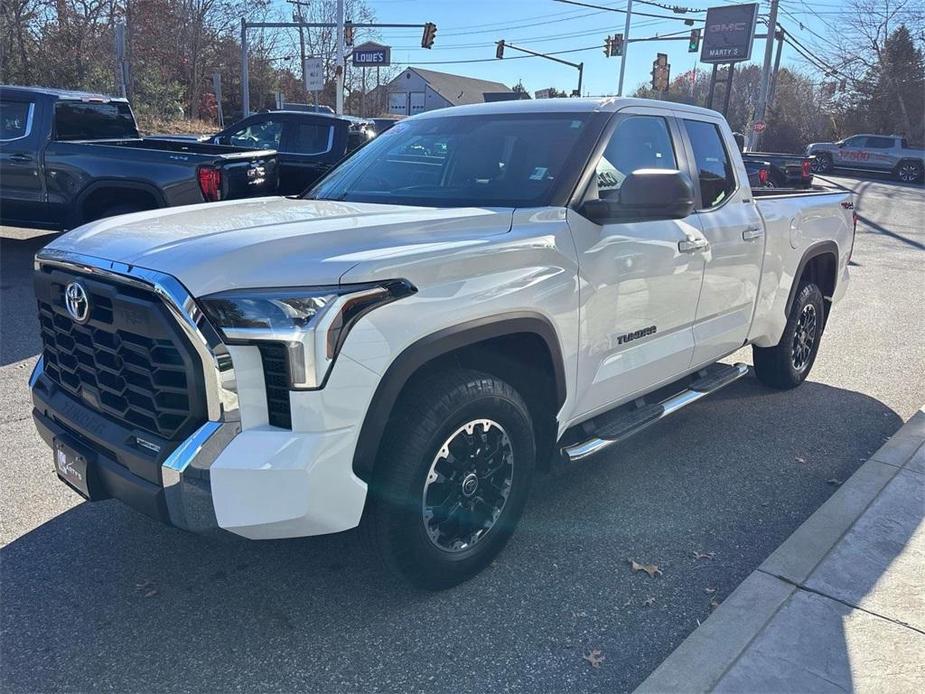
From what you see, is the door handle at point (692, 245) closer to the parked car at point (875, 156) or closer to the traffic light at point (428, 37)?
the traffic light at point (428, 37)

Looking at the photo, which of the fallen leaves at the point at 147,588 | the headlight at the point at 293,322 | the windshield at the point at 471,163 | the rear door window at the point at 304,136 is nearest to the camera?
the headlight at the point at 293,322

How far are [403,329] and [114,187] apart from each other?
670 cm

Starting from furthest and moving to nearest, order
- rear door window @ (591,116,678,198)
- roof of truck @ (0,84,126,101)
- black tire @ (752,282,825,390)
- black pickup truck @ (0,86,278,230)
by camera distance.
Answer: roof of truck @ (0,84,126,101)
black pickup truck @ (0,86,278,230)
black tire @ (752,282,825,390)
rear door window @ (591,116,678,198)

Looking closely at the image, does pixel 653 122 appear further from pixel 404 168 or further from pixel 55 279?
pixel 55 279

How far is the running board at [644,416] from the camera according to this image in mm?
Answer: 3510

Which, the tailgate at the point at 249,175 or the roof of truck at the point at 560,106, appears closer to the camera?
the roof of truck at the point at 560,106

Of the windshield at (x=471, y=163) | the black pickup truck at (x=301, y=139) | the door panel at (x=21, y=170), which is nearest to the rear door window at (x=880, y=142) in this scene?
the black pickup truck at (x=301, y=139)

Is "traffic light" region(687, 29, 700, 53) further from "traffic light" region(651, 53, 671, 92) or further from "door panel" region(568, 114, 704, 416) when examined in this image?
"door panel" region(568, 114, 704, 416)

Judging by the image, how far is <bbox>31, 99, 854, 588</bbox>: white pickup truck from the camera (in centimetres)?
235

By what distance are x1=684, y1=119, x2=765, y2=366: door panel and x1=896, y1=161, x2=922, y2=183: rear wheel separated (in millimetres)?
32773

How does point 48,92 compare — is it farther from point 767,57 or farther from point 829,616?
point 767,57

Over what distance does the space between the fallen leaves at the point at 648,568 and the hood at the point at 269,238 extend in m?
1.60

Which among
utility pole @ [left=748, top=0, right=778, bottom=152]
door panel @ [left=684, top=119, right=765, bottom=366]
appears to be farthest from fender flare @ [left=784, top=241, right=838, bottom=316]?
utility pole @ [left=748, top=0, right=778, bottom=152]

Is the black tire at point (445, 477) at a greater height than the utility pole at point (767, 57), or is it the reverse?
the utility pole at point (767, 57)
